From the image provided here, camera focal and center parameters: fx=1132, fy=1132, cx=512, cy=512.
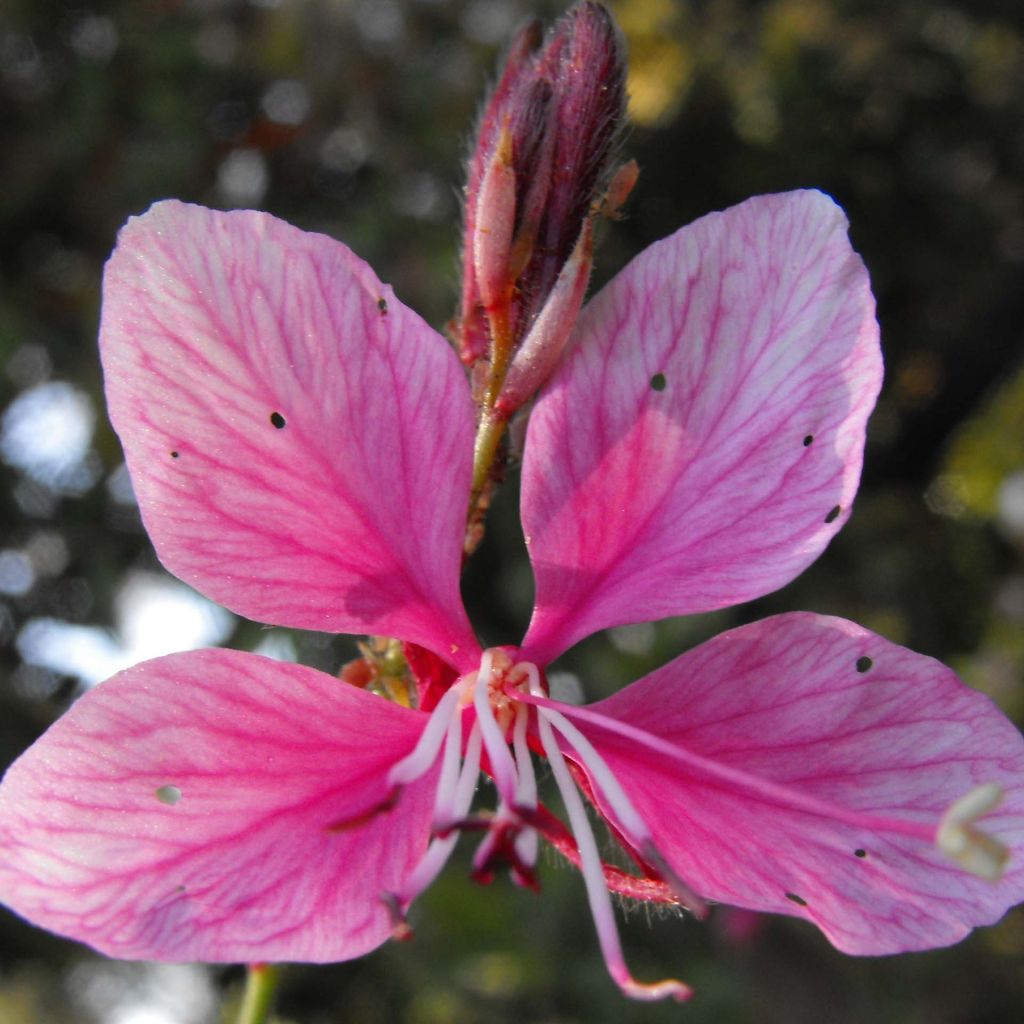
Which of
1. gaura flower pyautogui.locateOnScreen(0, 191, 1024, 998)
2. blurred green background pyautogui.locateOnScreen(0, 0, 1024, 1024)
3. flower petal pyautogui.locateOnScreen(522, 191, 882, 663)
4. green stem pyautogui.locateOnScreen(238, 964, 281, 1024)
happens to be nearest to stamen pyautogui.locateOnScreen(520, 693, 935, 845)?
gaura flower pyautogui.locateOnScreen(0, 191, 1024, 998)

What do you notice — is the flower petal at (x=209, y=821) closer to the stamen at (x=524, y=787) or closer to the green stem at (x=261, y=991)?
the stamen at (x=524, y=787)

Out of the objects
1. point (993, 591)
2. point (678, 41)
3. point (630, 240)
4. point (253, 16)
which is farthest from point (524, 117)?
point (993, 591)

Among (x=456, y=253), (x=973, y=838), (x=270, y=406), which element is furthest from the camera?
(x=456, y=253)

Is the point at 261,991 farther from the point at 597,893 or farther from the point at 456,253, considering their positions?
the point at 456,253

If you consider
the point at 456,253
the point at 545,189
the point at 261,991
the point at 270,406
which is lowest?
the point at 261,991

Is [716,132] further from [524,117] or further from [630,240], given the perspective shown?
[524,117]

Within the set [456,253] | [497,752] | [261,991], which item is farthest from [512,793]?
[456,253]
